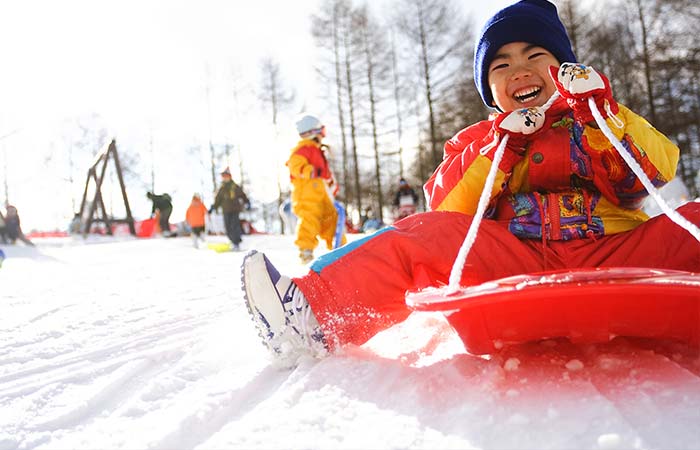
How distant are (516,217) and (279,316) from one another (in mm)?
751

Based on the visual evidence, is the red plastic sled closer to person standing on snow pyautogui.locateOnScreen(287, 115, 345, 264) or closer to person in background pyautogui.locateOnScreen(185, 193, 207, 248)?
person standing on snow pyautogui.locateOnScreen(287, 115, 345, 264)

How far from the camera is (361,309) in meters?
1.21

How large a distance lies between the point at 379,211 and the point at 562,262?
14.4 metres

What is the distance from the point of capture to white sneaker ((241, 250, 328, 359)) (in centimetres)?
117

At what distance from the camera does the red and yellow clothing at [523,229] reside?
1.22 metres

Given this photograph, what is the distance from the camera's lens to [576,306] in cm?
85

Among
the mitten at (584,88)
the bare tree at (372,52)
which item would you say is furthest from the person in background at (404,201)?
the mitten at (584,88)

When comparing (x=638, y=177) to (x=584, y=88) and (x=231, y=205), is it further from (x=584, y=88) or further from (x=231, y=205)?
(x=231, y=205)

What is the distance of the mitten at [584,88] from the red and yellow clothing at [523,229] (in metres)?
0.08

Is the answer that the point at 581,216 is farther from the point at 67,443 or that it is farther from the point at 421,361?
Result: the point at 67,443

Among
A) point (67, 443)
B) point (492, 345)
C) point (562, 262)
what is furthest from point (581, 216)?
point (67, 443)

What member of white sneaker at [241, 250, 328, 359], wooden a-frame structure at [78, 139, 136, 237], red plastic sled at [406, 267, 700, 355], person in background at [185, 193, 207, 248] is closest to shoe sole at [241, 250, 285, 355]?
white sneaker at [241, 250, 328, 359]

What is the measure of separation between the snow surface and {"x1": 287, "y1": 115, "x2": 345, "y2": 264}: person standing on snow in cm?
299

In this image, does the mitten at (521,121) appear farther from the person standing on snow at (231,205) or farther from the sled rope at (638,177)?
the person standing on snow at (231,205)
